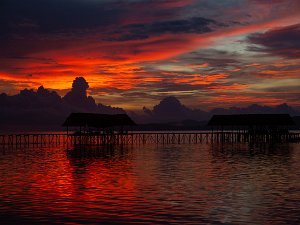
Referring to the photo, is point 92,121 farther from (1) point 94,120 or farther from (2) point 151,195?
(2) point 151,195

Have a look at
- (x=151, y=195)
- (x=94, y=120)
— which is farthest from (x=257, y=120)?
(x=151, y=195)

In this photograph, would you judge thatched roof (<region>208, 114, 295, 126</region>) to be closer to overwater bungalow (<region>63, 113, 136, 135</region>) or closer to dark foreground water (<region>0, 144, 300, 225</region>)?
overwater bungalow (<region>63, 113, 136, 135</region>)

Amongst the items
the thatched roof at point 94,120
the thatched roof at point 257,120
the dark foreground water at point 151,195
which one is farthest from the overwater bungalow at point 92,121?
the dark foreground water at point 151,195

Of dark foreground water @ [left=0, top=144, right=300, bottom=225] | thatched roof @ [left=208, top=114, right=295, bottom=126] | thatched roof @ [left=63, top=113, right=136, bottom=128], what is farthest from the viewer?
thatched roof @ [left=208, top=114, right=295, bottom=126]

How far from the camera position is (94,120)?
7988 centimetres

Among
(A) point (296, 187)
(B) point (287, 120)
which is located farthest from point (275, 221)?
(B) point (287, 120)

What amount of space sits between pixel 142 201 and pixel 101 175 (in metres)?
11.3

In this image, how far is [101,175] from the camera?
31.8 meters

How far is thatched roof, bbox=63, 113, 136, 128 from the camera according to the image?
77312 millimetres

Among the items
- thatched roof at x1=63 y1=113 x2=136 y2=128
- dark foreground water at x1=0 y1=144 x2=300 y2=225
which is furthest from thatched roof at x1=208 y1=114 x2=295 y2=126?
dark foreground water at x1=0 y1=144 x2=300 y2=225

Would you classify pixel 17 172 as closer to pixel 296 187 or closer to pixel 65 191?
pixel 65 191

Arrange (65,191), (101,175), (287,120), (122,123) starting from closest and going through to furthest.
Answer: (65,191)
(101,175)
(287,120)
(122,123)

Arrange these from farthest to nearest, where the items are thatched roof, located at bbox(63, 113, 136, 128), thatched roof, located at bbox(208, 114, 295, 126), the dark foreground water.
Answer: thatched roof, located at bbox(208, 114, 295, 126), thatched roof, located at bbox(63, 113, 136, 128), the dark foreground water

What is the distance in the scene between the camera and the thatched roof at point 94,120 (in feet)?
254
